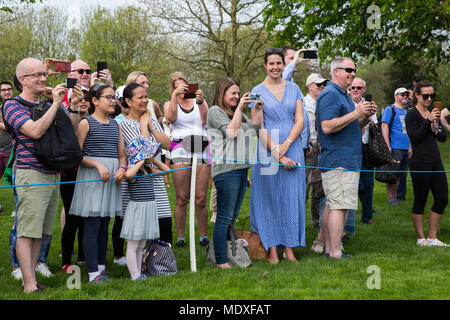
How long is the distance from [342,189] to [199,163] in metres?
1.84

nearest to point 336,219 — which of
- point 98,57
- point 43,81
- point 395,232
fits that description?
point 395,232

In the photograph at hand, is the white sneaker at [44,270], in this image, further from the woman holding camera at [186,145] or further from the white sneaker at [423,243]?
the white sneaker at [423,243]

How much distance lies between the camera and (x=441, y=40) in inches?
633

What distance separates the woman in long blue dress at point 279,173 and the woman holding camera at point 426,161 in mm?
1849

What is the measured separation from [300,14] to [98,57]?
2053 cm

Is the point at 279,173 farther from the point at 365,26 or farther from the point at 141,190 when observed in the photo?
the point at 365,26

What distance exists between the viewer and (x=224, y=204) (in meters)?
5.62

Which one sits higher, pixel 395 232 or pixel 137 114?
pixel 137 114

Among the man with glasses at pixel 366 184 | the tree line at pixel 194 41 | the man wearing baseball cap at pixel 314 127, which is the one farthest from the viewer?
the tree line at pixel 194 41

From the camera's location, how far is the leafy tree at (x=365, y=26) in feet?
46.3

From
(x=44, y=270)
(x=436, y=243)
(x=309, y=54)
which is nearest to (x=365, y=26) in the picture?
(x=309, y=54)

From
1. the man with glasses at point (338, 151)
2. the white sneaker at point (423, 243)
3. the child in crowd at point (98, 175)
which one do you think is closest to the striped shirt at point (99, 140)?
the child in crowd at point (98, 175)
